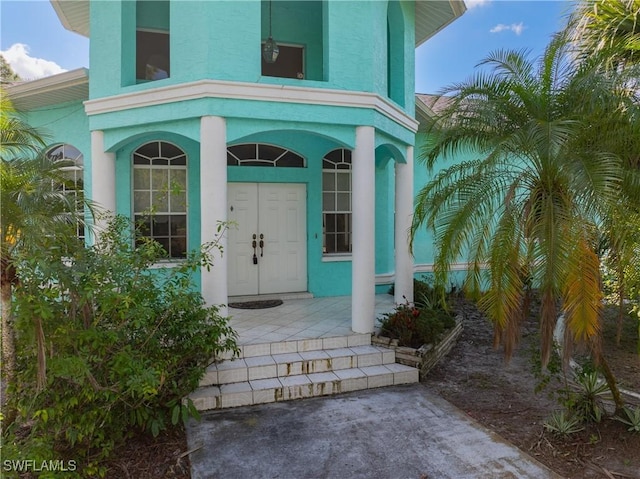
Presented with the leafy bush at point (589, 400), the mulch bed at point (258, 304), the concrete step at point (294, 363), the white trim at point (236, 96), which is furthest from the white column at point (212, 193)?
the leafy bush at point (589, 400)

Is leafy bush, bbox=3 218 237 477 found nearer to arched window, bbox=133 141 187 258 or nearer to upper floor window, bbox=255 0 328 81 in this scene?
arched window, bbox=133 141 187 258

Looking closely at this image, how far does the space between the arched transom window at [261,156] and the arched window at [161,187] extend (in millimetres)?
1021

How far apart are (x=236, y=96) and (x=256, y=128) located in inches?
20.8

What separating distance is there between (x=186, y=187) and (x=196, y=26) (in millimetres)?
3349

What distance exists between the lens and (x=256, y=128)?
6312 millimetres

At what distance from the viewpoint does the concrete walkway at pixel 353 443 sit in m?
4.00

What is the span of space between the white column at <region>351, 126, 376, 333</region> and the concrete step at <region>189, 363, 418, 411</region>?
2.89ft

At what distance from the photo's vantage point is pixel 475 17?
9.94 m

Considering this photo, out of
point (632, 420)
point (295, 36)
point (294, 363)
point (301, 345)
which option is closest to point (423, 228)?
point (295, 36)

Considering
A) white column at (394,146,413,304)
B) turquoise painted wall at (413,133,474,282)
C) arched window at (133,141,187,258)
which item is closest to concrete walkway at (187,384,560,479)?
white column at (394,146,413,304)

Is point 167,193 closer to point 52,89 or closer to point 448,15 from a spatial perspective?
point 52,89

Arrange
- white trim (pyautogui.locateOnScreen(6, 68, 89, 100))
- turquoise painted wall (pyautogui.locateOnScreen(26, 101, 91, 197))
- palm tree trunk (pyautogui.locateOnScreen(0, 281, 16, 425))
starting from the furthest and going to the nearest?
turquoise painted wall (pyautogui.locateOnScreen(26, 101, 91, 197)) → white trim (pyautogui.locateOnScreen(6, 68, 89, 100)) → palm tree trunk (pyautogui.locateOnScreen(0, 281, 16, 425))

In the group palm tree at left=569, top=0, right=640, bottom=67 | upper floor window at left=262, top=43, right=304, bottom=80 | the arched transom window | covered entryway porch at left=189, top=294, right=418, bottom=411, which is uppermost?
upper floor window at left=262, top=43, right=304, bottom=80

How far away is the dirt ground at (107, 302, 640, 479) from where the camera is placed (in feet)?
13.3
